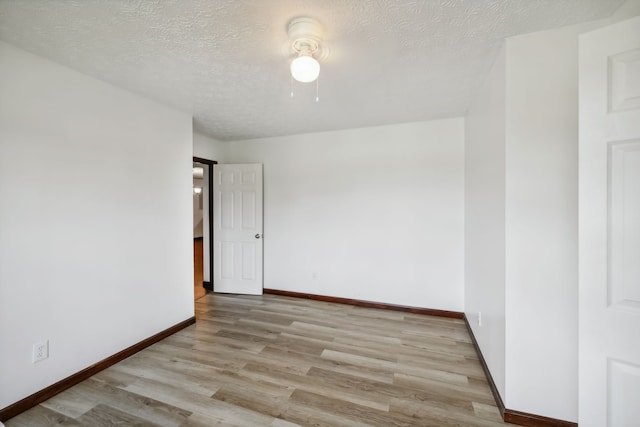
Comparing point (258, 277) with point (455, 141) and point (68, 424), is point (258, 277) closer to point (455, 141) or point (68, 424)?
point (68, 424)

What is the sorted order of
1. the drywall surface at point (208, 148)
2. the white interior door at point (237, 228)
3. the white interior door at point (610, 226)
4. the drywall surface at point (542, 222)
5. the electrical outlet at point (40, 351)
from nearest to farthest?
the white interior door at point (610, 226), the drywall surface at point (542, 222), the electrical outlet at point (40, 351), the drywall surface at point (208, 148), the white interior door at point (237, 228)

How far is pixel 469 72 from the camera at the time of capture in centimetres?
203

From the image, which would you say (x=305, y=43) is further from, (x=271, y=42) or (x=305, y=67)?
(x=271, y=42)

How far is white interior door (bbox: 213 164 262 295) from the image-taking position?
3.97m

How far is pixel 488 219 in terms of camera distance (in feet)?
6.63

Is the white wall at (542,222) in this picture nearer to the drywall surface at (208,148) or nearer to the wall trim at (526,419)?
the wall trim at (526,419)

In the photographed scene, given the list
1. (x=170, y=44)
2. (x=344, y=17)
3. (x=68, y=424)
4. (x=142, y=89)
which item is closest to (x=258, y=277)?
(x=68, y=424)

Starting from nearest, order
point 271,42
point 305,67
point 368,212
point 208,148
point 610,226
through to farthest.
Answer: point 610,226 → point 305,67 → point 271,42 → point 368,212 → point 208,148

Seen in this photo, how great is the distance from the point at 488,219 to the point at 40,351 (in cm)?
337

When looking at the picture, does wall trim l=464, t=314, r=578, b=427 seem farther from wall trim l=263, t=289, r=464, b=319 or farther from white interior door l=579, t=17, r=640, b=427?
wall trim l=263, t=289, r=464, b=319

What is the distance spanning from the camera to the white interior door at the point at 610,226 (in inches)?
38.5

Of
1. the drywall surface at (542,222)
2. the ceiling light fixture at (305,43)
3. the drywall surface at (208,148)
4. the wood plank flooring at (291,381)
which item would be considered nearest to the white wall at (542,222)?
the drywall surface at (542,222)

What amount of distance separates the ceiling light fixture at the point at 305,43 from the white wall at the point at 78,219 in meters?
1.77

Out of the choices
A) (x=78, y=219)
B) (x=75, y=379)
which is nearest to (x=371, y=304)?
(x=75, y=379)
